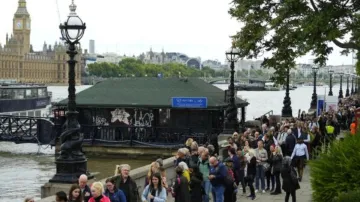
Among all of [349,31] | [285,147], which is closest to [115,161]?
[285,147]

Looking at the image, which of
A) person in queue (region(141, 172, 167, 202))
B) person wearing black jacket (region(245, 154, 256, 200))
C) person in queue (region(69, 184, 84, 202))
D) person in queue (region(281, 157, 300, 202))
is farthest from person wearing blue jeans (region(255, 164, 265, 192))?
person in queue (region(69, 184, 84, 202))

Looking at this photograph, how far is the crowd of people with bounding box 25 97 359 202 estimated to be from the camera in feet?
36.4

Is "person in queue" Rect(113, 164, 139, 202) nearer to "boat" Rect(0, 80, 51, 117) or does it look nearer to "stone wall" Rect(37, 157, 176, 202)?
"stone wall" Rect(37, 157, 176, 202)

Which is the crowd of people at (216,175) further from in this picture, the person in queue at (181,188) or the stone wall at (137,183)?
the stone wall at (137,183)

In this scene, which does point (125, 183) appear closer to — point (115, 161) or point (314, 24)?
point (314, 24)

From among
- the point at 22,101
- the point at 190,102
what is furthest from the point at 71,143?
the point at 22,101

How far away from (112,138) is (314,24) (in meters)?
19.9

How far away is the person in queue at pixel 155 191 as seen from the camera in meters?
11.6

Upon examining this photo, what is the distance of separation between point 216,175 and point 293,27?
19.4ft

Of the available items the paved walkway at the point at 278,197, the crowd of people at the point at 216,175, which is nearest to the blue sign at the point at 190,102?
the crowd of people at the point at 216,175

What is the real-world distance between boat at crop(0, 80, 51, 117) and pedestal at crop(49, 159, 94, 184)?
39131 millimetres

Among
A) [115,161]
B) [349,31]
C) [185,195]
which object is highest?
[349,31]

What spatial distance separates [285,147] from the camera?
2109cm

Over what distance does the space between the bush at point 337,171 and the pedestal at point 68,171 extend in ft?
16.2
